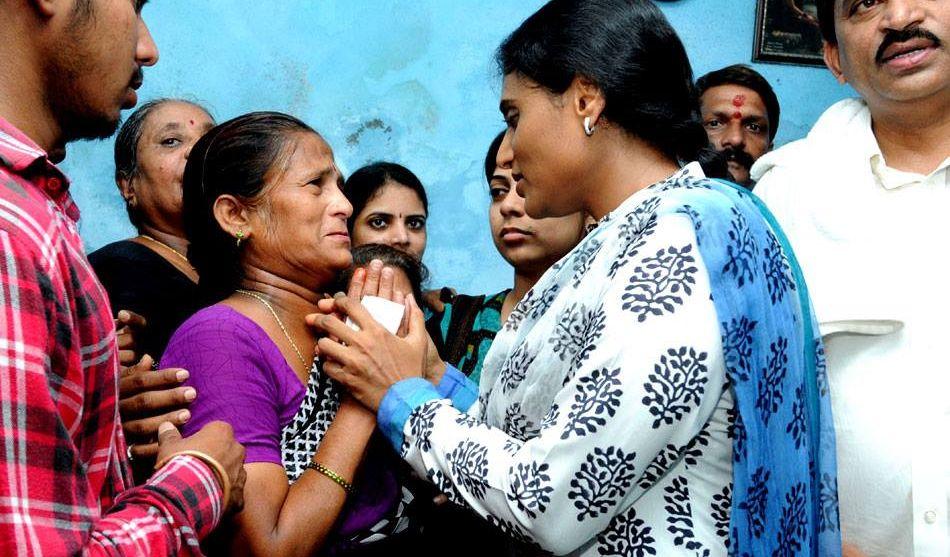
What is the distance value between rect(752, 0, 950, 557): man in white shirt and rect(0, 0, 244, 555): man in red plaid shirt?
121 centimetres

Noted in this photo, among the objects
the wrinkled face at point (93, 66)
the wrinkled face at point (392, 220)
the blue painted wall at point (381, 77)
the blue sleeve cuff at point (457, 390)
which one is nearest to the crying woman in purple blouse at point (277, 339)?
the blue sleeve cuff at point (457, 390)

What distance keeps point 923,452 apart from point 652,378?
2.49 ft

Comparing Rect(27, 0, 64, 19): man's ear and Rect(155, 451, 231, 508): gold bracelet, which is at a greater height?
Rect(27, 0, 64, 19): man's ear

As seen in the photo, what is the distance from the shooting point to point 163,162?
2.76 m

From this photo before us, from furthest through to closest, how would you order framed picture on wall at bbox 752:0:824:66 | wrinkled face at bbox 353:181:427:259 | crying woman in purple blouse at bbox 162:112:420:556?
framed picture on wall at bbox 752:0:824:66, wrinkled face at bbox 353:181:427:259, crying woman in purple blouse at bbox 162:112:420:556

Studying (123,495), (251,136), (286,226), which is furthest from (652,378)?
(251,136)

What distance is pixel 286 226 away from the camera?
1.89 m

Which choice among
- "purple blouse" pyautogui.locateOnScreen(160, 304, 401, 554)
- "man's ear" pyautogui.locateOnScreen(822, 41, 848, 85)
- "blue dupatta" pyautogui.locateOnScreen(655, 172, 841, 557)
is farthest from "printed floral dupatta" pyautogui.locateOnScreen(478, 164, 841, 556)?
"man's ear" pyautogui.locateOnScreen(822, 41, 848, 85)

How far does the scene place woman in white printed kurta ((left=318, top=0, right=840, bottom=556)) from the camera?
1.24 meters

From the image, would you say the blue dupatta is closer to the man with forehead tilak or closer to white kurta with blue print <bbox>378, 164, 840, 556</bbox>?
white kurta with blue print <bbox>378, 164, 840, 556</bbox>

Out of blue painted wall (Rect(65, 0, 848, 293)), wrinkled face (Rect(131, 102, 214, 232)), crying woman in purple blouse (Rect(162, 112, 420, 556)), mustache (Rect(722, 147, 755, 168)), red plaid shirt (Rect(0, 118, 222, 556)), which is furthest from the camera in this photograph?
blue painted wall (Rect(65, 0, 848, 293))

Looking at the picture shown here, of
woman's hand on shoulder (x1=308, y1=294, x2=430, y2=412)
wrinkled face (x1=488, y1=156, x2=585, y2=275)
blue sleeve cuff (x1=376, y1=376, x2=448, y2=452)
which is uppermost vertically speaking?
wrinkled face (x1=488, y1=156, x2=585, y2=275)

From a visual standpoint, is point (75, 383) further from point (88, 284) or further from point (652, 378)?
point (652, 378)

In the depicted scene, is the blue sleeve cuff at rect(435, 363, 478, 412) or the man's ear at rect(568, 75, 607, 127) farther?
the blue sleeve cuff at rect(435, 363, 478, 412)
